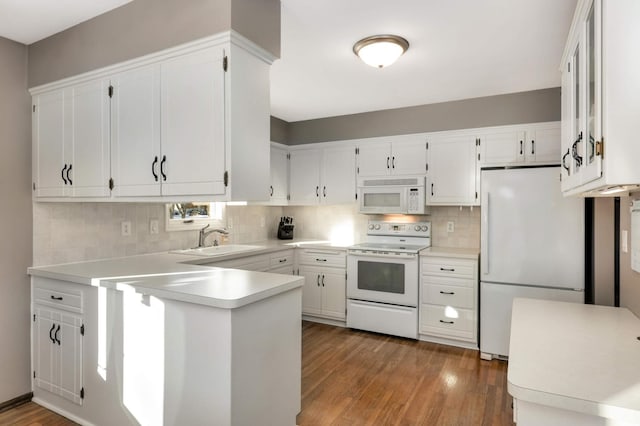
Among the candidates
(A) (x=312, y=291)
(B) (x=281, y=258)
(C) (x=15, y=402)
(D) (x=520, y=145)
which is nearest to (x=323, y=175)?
(B) (x=281, y=258)

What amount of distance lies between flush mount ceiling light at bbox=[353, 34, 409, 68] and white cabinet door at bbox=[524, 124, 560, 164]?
1786mm

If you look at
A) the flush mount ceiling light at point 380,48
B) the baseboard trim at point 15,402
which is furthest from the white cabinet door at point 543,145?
the baseboard trim at point 15,402

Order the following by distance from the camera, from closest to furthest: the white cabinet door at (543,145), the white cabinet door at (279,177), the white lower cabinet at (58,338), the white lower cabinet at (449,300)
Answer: the white lower cabinet at (58,338)
the white cabinet door at (543,145)
the white lower cabinet at (449,300)
the white cabinet door at (279,177)

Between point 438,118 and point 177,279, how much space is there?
10.1ft

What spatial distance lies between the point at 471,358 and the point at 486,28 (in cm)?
273

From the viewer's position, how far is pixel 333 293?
13.9 ft

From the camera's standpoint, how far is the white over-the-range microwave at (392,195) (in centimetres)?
392

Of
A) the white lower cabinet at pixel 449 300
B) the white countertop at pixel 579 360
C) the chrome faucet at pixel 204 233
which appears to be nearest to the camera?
the white countertop at pixel 579 360

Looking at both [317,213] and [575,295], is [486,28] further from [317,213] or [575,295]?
[317,213]

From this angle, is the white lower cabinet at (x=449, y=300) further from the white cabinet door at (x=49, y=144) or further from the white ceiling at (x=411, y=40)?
the white cabinet door at (x=49, y=144)

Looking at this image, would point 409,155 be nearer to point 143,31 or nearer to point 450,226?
point 450,226

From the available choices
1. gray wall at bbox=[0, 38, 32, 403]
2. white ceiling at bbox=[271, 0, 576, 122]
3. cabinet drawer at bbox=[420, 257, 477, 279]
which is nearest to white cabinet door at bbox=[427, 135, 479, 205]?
white ceiling at bbox=[271, 0, 576, 122]

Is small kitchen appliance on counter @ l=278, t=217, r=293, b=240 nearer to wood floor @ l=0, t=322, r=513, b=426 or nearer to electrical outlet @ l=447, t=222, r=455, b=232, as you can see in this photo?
wood floor @ l=0, t=322, r=513, b=426

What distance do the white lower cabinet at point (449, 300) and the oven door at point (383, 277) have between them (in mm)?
116
